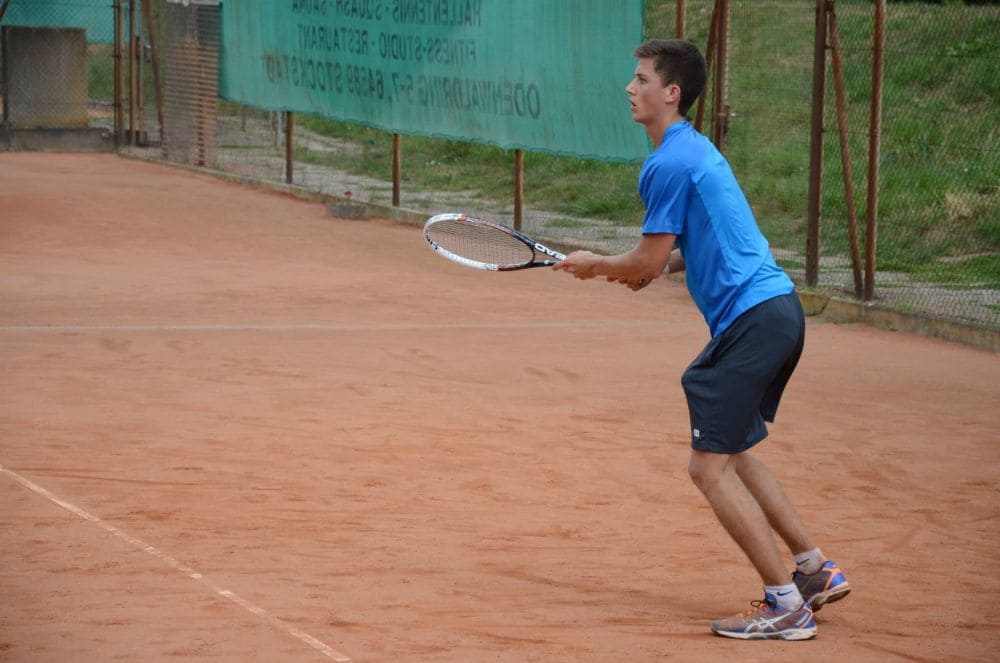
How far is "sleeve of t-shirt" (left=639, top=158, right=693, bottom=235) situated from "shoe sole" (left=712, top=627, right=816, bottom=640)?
1.30 meters

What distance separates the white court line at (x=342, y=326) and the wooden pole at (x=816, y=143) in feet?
5.72

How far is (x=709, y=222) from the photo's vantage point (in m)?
4.89

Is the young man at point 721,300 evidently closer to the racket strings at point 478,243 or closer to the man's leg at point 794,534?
the man's leg at point 794,534

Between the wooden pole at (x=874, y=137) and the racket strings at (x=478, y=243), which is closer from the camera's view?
the racket strings at (x=478, y=243)

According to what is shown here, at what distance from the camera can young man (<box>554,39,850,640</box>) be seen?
16.1 feet

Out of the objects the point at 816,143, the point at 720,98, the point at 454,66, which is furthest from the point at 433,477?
the point at 454,66

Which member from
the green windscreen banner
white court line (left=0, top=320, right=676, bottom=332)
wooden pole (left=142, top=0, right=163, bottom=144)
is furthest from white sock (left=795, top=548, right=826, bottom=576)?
wooden pole (left=142, top=0, right=163, bottom=144)

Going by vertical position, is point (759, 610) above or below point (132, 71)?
below

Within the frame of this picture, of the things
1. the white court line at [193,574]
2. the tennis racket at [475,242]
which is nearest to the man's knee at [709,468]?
the white court line at [193,574]

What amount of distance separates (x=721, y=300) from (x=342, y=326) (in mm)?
6164

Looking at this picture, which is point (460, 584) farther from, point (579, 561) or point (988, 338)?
point (988, 338)

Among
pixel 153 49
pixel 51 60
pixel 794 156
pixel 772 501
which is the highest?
pixel 153 49

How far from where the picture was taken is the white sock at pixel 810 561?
A: 5.14 m

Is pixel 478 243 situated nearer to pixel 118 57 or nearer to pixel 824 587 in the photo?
pixel 824 587
